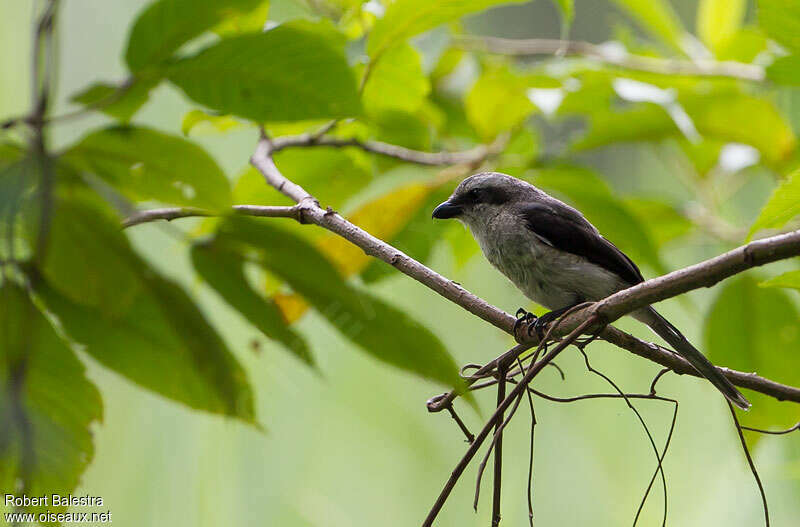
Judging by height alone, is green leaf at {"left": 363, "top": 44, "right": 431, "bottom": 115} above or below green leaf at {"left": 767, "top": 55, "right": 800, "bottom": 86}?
below

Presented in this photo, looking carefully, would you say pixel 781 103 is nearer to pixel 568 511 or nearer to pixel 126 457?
pixel 568 511

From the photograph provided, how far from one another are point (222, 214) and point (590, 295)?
0.83 meters

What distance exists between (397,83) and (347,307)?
720mm

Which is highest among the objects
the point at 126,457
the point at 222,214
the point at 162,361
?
the point at 222,214

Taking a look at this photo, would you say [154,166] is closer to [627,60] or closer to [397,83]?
[397,83]

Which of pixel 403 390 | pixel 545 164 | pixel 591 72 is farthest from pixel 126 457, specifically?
pixel 591 72

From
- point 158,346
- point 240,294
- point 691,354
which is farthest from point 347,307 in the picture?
point 691,354

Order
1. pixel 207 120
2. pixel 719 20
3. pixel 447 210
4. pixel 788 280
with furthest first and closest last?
pixel 719 20
pixel 447 210
pixel 207 120
pixel 788 280

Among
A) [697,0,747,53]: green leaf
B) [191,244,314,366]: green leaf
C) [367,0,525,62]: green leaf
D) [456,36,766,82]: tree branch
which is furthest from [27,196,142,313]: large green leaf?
[697,0,747,53]: green leaf

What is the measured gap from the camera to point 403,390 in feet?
7.60

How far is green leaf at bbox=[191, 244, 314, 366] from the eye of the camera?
3.75ft

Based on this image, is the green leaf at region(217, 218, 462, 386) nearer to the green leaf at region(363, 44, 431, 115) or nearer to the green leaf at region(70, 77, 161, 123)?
the green leaf at region(70, 77, 161, 123)

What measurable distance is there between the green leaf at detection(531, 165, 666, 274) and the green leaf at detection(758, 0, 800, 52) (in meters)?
0.60

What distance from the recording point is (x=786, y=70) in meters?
1.32
